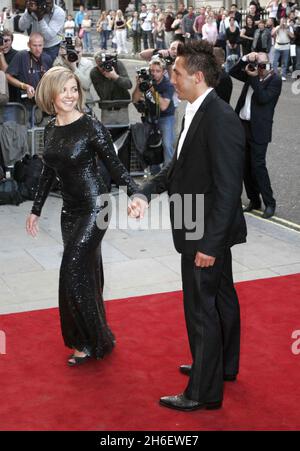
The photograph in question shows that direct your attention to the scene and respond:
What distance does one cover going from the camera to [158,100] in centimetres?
1030

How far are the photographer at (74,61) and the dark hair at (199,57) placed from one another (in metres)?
6.19

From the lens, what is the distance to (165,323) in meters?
5.77

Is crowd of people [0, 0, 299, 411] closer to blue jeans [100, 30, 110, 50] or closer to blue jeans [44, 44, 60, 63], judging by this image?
blue jeans [44, 44, 60, 63]

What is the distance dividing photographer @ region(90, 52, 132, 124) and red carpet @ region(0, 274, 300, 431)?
185 inches

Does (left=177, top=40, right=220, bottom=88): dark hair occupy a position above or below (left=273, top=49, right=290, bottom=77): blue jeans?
above

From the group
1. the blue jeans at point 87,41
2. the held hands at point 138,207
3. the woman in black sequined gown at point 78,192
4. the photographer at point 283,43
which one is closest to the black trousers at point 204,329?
the held hands at point 138,207

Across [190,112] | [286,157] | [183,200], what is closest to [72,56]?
[286,157]

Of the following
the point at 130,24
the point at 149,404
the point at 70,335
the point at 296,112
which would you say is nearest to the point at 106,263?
Result: the point at 70,335

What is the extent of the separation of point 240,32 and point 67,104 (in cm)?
1988

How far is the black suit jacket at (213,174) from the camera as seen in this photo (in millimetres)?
4109

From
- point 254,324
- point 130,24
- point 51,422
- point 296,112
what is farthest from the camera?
point 130,24

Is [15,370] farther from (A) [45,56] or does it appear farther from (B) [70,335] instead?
(A) [45,56]

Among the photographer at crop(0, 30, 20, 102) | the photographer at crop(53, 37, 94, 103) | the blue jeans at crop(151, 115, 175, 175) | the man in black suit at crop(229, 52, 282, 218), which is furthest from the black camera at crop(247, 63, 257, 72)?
the photographer at crop(0, 30, 20, 102)

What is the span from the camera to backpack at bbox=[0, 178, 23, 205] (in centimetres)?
950
